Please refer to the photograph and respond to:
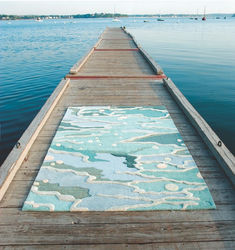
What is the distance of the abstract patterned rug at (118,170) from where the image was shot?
348 cm

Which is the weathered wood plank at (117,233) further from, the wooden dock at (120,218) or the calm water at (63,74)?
the calm water at (63,74)

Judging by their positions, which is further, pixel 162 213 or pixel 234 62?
pixel 234 62

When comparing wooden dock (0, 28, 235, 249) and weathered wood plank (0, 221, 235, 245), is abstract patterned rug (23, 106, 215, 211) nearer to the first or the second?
wooden dock (0, 28, 235, 249)

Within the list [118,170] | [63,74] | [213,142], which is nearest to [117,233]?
[118,170]

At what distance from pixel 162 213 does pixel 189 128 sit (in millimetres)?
2859

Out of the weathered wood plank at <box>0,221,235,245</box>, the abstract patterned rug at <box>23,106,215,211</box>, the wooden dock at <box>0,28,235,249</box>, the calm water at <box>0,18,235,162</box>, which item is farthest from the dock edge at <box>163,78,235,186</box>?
the calm water at <box>0,18,235,162</box>

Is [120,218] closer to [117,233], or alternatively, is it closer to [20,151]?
[117,233]

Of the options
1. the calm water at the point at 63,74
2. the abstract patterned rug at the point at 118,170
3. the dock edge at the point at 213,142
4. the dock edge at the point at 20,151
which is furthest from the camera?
the calm water at the point at 63,74

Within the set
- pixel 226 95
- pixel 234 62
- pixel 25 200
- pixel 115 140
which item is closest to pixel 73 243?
pixel 25 200

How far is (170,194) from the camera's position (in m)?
3.61

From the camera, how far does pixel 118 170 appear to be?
13.7ft

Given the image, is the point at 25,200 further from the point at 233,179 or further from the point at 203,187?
the point at 233,179

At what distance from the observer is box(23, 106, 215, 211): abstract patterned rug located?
137 inches

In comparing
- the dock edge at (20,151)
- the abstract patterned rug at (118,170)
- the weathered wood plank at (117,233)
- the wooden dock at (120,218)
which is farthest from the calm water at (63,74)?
the weathered wood plank at (117,233)
